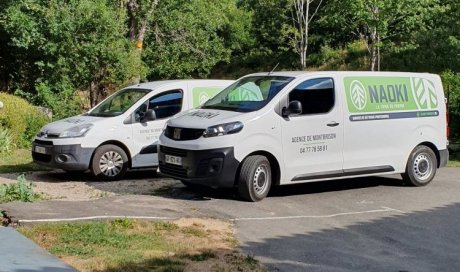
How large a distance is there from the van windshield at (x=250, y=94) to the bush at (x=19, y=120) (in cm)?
725

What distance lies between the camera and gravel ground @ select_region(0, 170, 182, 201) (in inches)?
399

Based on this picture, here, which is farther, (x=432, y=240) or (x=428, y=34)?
(x=428, y=34)

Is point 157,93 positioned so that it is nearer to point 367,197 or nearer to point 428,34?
point 367,197

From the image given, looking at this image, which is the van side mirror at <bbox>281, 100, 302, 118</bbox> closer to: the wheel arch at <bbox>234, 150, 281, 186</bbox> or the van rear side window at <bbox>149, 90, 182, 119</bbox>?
the wheel arch at <bbox>234, 150, 281, 186</bbox>

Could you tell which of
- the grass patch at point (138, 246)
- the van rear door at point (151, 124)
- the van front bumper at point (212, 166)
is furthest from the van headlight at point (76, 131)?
the grass patch at point (138, 246)

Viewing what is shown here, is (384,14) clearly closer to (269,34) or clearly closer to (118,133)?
(118,133)

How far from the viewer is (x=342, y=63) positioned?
117 feet

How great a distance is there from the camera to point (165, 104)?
12.1 meters

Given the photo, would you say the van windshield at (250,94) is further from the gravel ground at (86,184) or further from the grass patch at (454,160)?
the grass patch at (454,160)

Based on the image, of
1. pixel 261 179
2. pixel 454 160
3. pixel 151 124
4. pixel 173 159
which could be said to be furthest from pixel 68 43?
pixel 454 160

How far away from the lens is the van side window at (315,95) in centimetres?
1001

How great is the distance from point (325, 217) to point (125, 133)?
442cm

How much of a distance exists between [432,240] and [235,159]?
2.97 metres

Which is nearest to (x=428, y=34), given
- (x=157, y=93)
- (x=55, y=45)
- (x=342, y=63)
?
(x=342, y=63)
